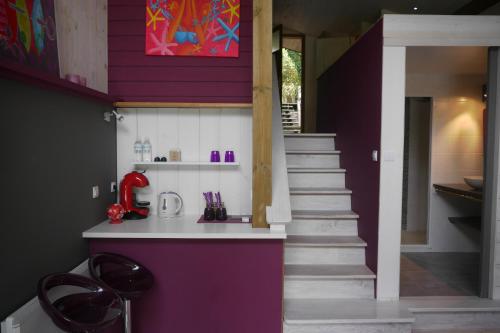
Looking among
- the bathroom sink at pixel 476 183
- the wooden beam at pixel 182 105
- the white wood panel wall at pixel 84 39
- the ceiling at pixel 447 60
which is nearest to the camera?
the white wood panel wall at pixel 84 39

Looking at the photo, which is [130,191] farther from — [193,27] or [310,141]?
[310,141]

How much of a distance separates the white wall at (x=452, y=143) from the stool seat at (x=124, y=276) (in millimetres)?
3835

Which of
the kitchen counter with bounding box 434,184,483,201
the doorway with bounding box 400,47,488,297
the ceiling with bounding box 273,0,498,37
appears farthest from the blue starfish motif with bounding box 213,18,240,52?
the ceiling with bounding box 273,0,498,37

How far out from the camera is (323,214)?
11.7ft

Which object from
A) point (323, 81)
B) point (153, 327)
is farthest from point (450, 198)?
point (153, 327)

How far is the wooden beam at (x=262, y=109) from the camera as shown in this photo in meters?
2.41

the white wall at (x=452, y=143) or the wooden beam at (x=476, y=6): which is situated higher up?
the wooden beam at (x=476, y=6)

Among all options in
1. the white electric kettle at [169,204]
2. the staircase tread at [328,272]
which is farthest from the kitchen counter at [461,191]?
the white electric kettle at [169,204]

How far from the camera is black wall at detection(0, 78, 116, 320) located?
66.7 inches

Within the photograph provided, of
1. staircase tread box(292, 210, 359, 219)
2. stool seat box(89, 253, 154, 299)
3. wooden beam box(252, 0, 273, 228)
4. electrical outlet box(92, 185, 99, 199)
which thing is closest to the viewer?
stool seat box(89, 253, 154, 299)

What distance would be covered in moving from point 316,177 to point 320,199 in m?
0.38

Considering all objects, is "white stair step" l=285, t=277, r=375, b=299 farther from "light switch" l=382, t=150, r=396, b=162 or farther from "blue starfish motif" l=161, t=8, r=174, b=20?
"blue starfish motif" l=161, t=8, r=174, b=20

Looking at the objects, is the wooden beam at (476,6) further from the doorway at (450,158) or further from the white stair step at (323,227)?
the white stair step at (323,227)

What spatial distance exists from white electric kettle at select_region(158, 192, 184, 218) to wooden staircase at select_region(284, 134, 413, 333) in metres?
1.12
